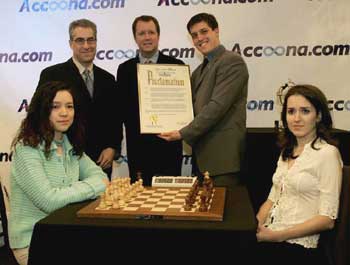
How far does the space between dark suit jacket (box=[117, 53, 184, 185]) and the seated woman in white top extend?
4.69 ft

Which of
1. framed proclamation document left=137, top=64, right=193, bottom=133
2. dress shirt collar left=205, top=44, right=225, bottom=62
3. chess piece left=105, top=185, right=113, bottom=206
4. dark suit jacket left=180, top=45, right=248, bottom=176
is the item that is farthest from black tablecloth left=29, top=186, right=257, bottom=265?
dress shirt collar left=205, top=44, right=225, bottom=62

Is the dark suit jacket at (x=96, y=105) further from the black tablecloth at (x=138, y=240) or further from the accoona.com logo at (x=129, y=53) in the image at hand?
the black tablecloth at (x=138, y=240)

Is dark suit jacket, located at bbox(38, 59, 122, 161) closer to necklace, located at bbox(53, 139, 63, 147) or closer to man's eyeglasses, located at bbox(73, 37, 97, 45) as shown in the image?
man's eyeglasses, located at bbox(73, 37, 97, 45)

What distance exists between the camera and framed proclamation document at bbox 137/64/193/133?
3658mm

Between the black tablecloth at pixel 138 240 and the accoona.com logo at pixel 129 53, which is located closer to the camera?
the black tablecloth at pixel 138 240

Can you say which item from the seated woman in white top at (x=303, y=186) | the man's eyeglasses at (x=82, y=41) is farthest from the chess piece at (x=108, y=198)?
the man's eyeglasses at (x=82, y=41)

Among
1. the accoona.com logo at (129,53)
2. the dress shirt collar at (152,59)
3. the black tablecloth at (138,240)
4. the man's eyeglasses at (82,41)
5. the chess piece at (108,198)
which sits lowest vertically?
the black tablecloth at (138,240)

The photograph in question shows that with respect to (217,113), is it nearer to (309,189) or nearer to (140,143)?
(140,143)

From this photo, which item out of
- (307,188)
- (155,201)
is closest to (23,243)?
(155,201)

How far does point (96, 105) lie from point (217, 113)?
1.04 meters

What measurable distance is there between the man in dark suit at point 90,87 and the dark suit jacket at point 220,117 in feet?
2.47

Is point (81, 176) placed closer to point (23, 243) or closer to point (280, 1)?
point (23, 243)

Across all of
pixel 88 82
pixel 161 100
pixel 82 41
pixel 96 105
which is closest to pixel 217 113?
pixel 161 100

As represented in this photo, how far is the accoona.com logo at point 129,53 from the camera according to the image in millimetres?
4930
